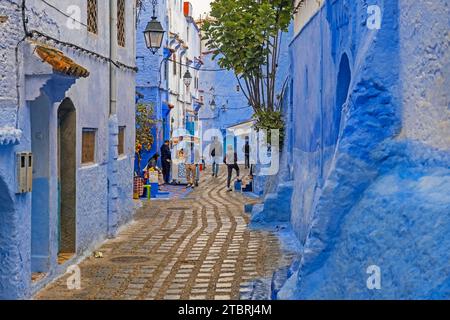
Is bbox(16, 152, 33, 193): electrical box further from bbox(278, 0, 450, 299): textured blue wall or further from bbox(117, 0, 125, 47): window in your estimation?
bbox(117, 0, 125, 47): window

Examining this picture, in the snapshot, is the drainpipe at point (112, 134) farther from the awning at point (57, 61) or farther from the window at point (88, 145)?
the awning at point (57, 61)

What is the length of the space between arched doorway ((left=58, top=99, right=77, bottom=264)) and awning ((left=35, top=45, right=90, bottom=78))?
1.98m

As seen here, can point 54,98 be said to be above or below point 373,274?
above

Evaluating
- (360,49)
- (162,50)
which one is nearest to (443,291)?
(360,49)

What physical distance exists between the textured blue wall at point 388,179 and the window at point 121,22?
27.5ft

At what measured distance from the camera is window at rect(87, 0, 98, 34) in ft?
41.5

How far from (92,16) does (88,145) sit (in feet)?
7.88

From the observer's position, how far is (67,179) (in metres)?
11.2

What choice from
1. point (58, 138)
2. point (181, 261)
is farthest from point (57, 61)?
point (181, 261)

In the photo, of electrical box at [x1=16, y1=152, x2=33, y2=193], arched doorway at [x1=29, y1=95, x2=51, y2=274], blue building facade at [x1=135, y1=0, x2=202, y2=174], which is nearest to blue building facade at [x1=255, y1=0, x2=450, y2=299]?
electrical box at [x1=16, y1=152, x2=33, y2=193]

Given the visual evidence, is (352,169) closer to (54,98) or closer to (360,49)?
(360,49)

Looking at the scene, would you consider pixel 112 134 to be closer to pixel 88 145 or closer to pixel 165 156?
pixel 88 145
